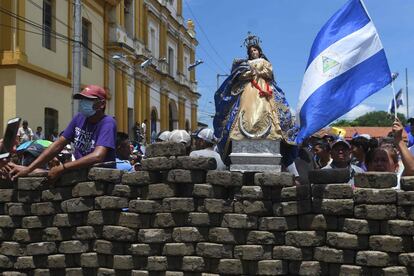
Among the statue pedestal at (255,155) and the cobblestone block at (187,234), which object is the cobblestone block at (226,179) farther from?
the statue pedestal at (255,155)

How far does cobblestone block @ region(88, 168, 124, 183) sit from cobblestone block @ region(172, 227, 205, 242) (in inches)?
24.8

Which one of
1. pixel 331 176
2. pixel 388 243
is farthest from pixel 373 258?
pixel 331 176

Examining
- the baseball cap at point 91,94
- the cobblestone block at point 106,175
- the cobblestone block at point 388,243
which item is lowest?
the cobblestone block at point 388,243

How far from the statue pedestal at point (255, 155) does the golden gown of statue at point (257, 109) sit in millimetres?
78

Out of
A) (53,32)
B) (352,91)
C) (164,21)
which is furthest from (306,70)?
(164,21)

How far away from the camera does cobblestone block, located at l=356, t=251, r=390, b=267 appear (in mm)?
3668

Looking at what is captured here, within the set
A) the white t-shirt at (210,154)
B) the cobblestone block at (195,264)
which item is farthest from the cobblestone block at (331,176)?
the white t-shirt at (210,154)

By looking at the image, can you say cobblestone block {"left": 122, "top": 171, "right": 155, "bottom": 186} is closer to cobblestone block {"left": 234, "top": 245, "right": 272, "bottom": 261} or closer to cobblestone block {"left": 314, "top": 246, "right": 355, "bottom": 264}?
cobblestone block {"left": 234, "top": 245, "right": 272, "bottom": 261}

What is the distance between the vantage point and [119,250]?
432cm

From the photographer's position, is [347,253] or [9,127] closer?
[347,253]

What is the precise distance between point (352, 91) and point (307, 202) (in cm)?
112

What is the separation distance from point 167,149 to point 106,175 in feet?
1.77

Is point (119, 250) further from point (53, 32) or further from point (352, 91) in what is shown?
point (53, 32)

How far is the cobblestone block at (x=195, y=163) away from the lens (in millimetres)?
4160
